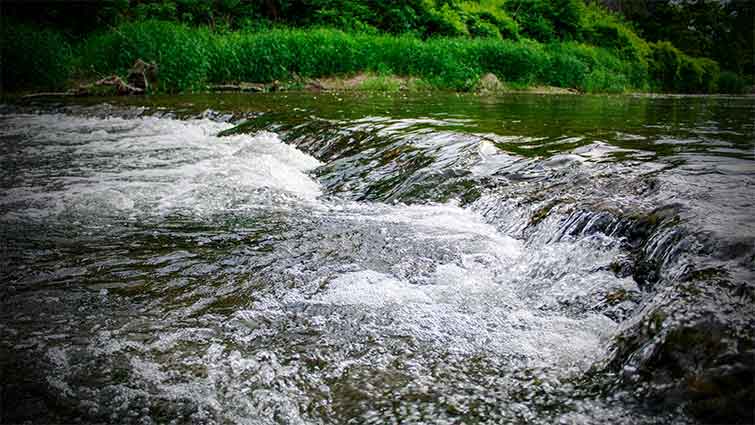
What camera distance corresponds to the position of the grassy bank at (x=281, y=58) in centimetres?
1361

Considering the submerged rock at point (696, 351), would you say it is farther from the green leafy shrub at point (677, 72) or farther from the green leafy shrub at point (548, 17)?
the green leafy shrub at point (677, 72)

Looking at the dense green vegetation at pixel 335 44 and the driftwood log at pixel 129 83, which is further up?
the dense green vegetation at pixel 335 44

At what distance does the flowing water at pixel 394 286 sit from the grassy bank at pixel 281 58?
9.18 meters

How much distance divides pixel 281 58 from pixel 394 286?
1394 centimetres

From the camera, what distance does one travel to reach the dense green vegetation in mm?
14406

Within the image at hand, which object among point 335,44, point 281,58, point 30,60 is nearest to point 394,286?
point 281,58

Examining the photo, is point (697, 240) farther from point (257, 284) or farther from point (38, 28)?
point (38, 28)

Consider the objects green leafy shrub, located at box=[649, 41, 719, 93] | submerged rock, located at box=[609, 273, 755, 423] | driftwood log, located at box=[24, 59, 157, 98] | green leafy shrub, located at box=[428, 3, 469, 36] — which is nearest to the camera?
submerged rock, located at box=[609, 273, 755, 423]

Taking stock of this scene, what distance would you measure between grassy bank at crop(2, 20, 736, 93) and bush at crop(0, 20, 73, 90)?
0.02 m

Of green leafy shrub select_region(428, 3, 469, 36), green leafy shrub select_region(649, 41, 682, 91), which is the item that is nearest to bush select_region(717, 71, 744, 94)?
green leafy shrub select_region(649, 41, 682, 91)

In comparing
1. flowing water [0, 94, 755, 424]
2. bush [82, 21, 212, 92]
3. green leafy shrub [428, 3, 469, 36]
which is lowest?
flowing water [0, 94, 755, 424]

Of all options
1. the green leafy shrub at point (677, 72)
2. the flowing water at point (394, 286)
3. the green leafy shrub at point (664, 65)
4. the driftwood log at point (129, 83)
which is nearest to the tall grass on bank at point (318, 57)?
the driftwood log at point (129, 83)

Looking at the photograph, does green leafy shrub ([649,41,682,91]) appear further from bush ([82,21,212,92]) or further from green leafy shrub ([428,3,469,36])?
bush ([82,21,212,92])

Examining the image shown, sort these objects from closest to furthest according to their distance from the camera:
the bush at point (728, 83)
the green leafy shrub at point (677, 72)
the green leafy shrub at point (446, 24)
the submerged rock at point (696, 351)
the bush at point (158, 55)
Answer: the submerged rock at point (696, 351)
the bush at point (158, 55)
the green leafy shrub at point (446, 24)
the green leafy shrub at point (677, 72)
the bush at point (728, 83)
